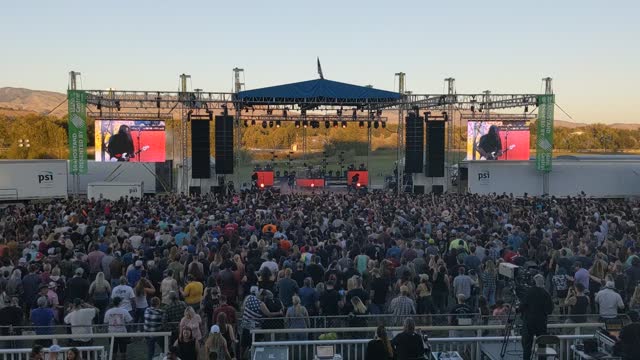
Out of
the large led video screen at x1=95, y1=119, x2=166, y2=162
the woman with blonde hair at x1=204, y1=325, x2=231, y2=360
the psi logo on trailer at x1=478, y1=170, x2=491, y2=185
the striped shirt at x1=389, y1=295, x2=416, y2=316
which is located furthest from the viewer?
the large led video screen at x1=95, y1=119, x2=166, y2=162

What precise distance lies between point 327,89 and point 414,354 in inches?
777

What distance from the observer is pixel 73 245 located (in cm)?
1202

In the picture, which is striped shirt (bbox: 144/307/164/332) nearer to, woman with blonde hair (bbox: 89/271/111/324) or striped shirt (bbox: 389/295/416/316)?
woman with blonde hair (bbox: 89/271/111/324)

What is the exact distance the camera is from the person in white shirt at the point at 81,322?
7.18 metres

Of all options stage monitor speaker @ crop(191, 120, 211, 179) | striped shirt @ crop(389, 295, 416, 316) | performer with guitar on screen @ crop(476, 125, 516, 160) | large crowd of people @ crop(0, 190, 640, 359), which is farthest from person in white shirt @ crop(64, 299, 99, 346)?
performer with guitar on screen @ crop(476, 125, 516, 160)

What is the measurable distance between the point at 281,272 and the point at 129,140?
23199 mm

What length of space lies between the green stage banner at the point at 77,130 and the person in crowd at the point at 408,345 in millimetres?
21798

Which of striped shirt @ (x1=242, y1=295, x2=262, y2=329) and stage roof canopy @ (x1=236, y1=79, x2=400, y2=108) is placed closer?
striped shirt @ (x1=242, y1=295, x2=262, y2=329)

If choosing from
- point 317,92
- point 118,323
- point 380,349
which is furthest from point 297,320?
point 317,92

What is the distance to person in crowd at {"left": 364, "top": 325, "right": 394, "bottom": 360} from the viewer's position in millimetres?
5680

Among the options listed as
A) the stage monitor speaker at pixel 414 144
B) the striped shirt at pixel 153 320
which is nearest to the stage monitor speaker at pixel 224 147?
the stage monitor speaker at pixel 414 144

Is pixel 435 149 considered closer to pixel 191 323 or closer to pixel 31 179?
pixel 31 179

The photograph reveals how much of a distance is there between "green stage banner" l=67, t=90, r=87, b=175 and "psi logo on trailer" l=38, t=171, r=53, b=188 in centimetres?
171

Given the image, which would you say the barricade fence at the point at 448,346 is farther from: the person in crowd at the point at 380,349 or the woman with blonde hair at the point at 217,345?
the person in crowd at the point at 380,349
